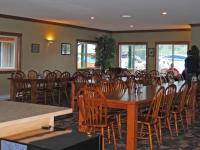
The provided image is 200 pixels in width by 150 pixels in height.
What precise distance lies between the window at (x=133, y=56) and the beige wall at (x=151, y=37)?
0.29 meters

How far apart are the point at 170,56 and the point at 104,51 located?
9.12 ft

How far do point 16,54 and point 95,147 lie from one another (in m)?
8.81

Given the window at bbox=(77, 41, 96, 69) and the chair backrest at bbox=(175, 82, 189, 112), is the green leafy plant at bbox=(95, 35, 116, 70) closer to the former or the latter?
the window at bbox=(77, 41, 96, 69)

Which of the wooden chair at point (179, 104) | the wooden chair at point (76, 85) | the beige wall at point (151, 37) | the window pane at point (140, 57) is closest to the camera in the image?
the wooden chair at point (179, 104)

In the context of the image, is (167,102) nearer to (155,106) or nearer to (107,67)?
(155,106)

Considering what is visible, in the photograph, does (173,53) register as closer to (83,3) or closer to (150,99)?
(83,3)

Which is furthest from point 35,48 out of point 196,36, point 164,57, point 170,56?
point 170,56

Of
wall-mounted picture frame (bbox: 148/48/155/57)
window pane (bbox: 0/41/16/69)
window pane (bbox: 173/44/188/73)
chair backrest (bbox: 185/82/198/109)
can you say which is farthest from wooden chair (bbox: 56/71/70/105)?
window pane (bbox: 173/44/188/73)

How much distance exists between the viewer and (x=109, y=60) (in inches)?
533

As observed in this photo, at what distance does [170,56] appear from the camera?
44.1 ft

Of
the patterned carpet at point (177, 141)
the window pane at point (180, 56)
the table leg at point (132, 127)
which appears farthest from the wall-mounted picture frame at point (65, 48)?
the table leg at point (132, 127)

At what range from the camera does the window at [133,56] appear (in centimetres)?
1402

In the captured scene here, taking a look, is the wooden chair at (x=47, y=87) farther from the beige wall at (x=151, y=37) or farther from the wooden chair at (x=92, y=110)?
the beige wall at (x=151, y=37)

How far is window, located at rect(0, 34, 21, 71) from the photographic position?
32.5 feet
